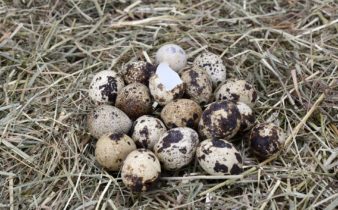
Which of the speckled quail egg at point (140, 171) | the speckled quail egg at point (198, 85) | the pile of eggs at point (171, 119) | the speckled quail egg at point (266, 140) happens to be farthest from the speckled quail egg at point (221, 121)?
the speckled quail egg at point (140, 171)

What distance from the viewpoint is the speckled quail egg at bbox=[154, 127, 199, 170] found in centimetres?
238

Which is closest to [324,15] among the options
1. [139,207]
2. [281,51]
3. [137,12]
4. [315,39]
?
[315,39]

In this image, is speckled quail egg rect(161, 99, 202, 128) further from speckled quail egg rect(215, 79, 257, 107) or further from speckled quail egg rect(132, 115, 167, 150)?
speckled quail egg rect(215, 79, 257, 107)

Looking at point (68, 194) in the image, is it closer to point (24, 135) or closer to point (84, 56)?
point (24, 135)

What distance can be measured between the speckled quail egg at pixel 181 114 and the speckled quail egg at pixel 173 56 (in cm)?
35

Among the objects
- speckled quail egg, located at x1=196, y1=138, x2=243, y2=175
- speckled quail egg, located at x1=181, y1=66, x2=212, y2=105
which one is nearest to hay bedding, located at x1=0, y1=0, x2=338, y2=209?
speckled quail egg, located at x1=196, y1=138, x2=243, y2=175

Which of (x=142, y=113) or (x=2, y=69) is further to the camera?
(x=2, y=69)

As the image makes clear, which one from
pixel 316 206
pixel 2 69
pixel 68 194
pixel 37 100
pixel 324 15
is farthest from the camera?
pixel 324 15

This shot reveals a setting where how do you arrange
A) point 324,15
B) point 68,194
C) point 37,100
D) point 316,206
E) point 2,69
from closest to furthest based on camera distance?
point 316,206 → point 68,194 → point 37,100 → point 2,69 → point 324,15

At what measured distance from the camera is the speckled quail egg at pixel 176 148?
7.82 ft

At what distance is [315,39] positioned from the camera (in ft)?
10.4

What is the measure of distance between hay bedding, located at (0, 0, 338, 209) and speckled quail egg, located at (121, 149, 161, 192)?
9cm

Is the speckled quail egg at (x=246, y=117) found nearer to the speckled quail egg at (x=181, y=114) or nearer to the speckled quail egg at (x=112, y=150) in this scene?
the speckled quail egg at (x=181, y=114)

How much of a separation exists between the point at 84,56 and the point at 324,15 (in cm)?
156
